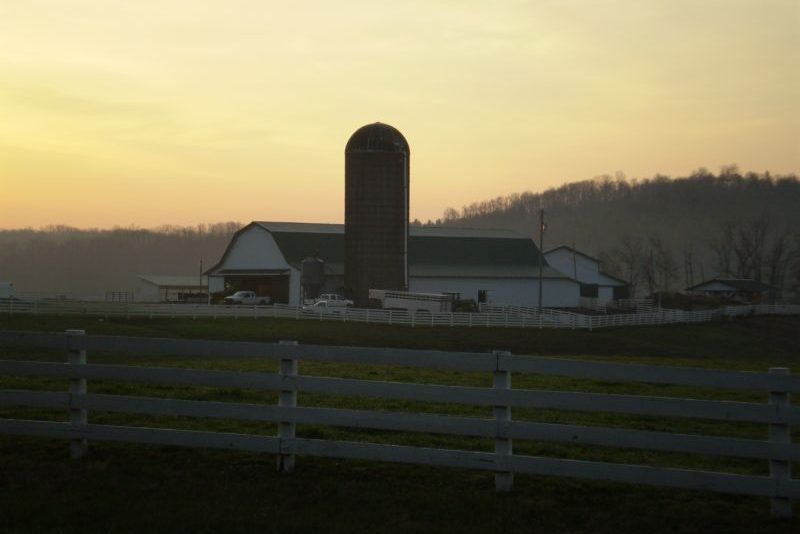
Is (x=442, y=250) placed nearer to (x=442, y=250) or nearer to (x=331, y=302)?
(x=442, y=250)

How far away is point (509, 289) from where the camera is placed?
71625 millimetres

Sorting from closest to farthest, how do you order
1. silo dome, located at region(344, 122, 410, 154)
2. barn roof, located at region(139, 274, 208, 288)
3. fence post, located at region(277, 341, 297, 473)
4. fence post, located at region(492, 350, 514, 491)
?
fence post, located at region(492, 350, 514, 491) < fence post, located at region(277, 341, 297, 473) < silo dome, located at region(344, 122, 410, 154) < barn roof, located at region(139, 274, 208, 288)

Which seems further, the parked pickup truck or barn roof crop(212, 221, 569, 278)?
barn roof crop(212, 221, 569, 278)

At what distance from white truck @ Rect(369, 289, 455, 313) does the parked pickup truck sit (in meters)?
12.6

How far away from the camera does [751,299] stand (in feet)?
286

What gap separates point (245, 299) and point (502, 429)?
5994 cm

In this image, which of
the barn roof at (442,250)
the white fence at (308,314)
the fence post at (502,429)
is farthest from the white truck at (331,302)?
the fence post at (502,429)

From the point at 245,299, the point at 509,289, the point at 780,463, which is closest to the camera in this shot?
the point at 780,463

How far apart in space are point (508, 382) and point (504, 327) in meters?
42.3

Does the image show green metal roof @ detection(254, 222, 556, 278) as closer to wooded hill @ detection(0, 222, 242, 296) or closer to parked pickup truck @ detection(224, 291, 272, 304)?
parked pickup truck @ detection(224, 291, 272, 304)

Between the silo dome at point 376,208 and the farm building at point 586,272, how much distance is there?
2702cm

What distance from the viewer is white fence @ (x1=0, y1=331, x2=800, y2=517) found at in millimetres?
7801

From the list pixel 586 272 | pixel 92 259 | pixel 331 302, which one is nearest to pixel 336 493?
pixel 331 302

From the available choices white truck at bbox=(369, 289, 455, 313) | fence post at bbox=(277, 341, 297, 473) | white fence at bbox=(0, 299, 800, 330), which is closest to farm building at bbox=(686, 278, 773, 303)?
white fence at bbox=(0, 299, 800, 330)
